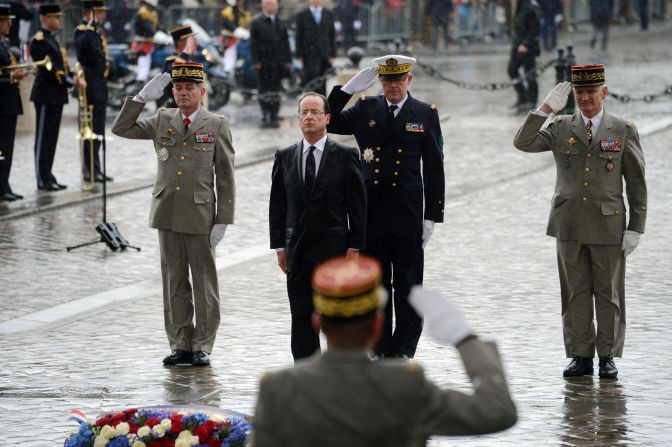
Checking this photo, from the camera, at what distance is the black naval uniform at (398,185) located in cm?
867

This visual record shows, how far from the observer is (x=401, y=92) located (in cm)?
872

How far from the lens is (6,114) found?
1588 centimetres

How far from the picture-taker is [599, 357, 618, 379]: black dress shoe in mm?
8383

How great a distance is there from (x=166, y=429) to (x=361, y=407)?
9.10ft

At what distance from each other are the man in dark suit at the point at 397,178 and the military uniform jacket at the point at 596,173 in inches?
24.6

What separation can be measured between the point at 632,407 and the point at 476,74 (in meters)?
22.3

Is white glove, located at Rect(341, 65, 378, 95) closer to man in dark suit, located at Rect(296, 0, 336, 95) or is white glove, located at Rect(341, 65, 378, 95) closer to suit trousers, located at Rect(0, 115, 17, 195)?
suit trousers, located at Rect(0, 115, 17, 195)

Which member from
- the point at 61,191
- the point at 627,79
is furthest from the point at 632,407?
the point at 627,79

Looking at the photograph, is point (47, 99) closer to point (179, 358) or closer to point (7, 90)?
point (7, 90)

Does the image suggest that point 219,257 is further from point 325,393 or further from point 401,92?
point 325,393

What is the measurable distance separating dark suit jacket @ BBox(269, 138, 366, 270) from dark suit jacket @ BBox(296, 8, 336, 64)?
48.9ft

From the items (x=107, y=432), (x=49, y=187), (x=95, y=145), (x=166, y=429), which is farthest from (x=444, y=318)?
(x=95, y=145)

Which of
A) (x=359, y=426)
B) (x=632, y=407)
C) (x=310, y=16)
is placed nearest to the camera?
(x=359, y=426)

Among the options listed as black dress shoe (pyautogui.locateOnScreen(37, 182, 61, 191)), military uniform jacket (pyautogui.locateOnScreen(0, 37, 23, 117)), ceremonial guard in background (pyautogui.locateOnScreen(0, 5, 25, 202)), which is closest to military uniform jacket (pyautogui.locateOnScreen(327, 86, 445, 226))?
ceremonial guard in background (pyautogui.locateOnScreen(0, 5, 25, 202))
